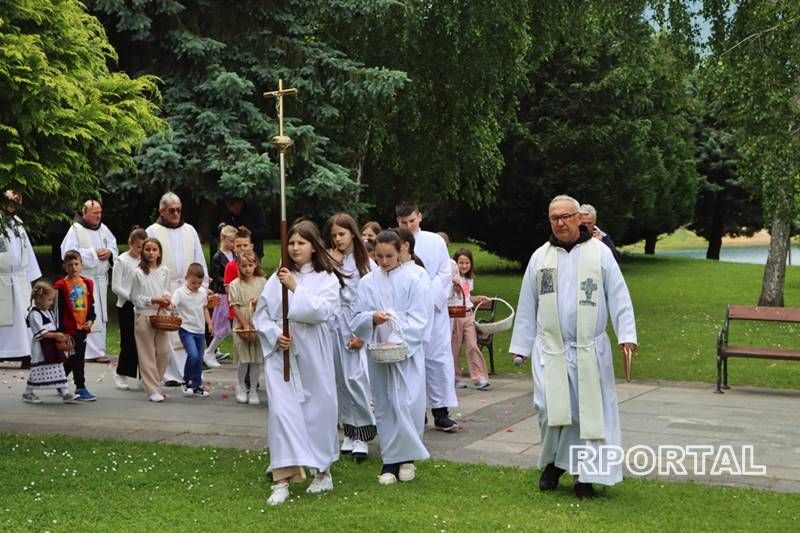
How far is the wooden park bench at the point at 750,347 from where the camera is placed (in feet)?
43.4

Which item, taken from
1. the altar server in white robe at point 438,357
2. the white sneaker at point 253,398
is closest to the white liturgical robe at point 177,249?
the white sneaker at point 253,398

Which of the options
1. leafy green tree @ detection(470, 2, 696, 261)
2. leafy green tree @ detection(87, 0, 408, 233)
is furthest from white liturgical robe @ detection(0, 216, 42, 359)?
leafy green tree @ detection(470, 2, 696, 261)

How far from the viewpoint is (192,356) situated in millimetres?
12344

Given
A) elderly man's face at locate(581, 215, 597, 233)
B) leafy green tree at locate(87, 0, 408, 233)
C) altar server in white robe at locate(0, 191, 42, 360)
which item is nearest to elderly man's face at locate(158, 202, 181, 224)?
altar server in white robe at locate(0, 191, 42, 360)

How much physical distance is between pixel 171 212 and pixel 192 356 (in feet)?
7.26

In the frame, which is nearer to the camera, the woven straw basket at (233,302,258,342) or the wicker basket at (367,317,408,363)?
the wicker basket at (367,317,408,363)

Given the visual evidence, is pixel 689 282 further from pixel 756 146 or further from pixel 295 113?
pixel 295 113

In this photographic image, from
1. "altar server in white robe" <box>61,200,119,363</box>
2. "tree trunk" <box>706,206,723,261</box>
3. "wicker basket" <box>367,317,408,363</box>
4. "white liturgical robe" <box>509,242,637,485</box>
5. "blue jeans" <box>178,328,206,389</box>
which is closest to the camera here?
"white liturgical robe" <box>509,242,637,485</box>

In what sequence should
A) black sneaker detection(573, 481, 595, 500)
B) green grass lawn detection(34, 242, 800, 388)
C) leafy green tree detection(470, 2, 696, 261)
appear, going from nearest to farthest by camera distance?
1. black sneaker detection(573, 481, 595, 500)
2. green grass lawn detection(34, 242, 800, 388)
3. leafy green tree detection(470, 2, 696, 261)

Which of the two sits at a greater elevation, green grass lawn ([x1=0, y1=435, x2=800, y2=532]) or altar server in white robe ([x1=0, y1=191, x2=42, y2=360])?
altar server in white robe ([x1=0, y1=191, x2=42, y2=360])

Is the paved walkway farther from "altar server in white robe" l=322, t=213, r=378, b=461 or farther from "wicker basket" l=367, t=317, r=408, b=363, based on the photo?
"wicker basket" l=367, t=317, r=408, b=363

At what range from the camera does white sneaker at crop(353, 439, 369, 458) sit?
9078 millimetres

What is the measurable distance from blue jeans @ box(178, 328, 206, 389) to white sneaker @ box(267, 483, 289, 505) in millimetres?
4747

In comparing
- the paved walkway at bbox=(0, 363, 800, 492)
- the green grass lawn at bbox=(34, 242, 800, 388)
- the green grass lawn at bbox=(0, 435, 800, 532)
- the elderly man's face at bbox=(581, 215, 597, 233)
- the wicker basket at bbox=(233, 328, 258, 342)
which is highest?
the elderly man's face at bbox=(581, 215, 597, 233)
